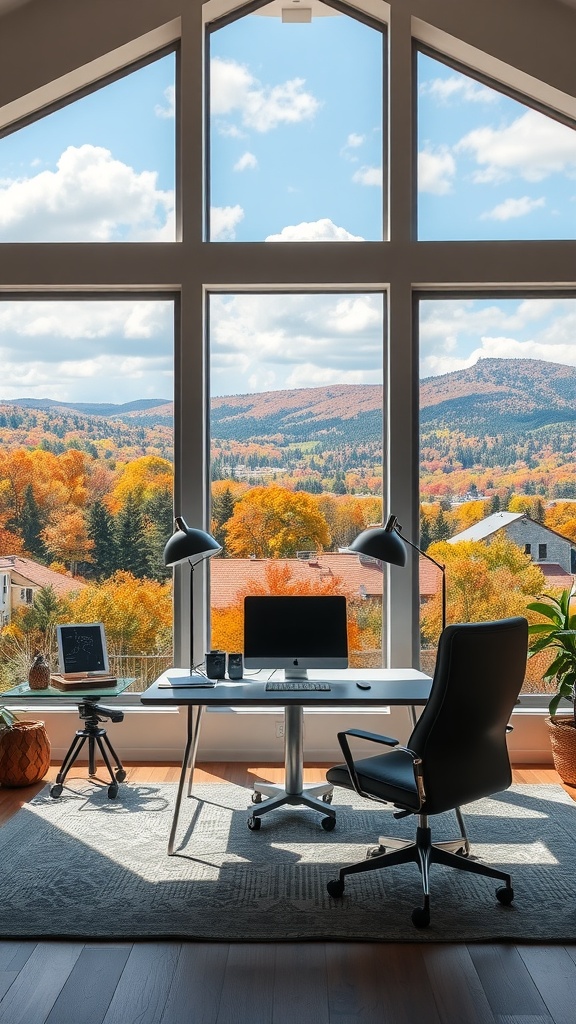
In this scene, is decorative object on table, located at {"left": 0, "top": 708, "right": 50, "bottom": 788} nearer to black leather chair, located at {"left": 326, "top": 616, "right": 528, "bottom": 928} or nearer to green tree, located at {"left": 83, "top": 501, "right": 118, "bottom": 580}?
green tree, located at {"left": 83, "top": 501, "right": 118, "bottom": 580}

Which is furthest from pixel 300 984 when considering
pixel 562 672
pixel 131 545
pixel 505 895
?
pixel 131 545

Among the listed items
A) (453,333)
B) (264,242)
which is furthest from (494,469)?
(264,242)

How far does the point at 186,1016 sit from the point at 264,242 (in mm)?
4135

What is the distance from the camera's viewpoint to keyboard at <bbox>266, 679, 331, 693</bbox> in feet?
13.0

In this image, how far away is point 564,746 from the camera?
489cm

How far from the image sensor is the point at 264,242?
5328 mm

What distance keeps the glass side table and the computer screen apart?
897 mm

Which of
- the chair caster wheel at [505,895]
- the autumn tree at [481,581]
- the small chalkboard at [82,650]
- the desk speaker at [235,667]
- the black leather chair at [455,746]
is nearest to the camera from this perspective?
the black leather chair at [455,746]

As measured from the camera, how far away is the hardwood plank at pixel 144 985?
262 cm

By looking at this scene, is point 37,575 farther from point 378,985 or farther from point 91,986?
point 378,985

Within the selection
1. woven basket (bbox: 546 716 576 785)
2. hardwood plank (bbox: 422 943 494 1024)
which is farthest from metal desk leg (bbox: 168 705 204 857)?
woven basket (bbox: 546 716 576 785)

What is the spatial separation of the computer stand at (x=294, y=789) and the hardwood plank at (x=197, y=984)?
1.15 meters

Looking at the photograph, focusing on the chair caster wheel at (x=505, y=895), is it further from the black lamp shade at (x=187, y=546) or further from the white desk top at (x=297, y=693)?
the black lamp shade at (x=187, y=546)

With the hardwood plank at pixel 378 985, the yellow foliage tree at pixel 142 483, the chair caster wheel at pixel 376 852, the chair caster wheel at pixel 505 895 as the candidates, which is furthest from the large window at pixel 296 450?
the hardwood plank at pixel 378 985
